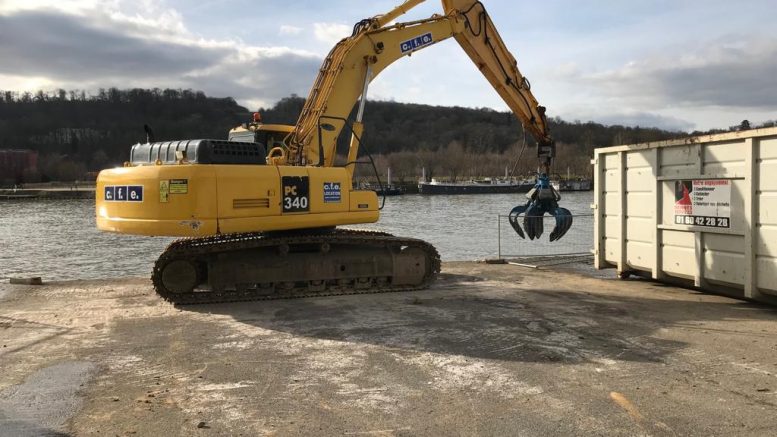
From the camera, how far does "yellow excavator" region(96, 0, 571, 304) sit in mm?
8000

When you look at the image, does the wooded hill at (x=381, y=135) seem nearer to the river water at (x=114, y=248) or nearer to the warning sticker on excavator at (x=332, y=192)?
the river water at (x=114, y=248)

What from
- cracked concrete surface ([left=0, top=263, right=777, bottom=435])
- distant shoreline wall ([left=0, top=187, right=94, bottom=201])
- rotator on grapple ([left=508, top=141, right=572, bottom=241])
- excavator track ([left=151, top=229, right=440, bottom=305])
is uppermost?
distant shoreline wall ([left=0, top=187, right=94, bottom=201])

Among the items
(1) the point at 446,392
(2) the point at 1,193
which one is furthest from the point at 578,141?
(1) the point at 446,392

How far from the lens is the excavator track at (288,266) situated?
848 centimetres

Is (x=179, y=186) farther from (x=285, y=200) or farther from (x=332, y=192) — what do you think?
(x=332, y=192)

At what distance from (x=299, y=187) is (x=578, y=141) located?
124 m

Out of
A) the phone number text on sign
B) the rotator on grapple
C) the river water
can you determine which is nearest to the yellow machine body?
the rotator on grapple

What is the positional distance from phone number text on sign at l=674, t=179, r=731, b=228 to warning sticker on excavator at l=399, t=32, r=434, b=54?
4.85m

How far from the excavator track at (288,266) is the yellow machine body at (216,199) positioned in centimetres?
48

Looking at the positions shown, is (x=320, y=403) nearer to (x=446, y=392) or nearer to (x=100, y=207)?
(x=446, y=392)

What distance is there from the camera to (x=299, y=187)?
8.74 m

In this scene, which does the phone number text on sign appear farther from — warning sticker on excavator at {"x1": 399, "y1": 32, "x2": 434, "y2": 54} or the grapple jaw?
warning sticker on excavator at {"x1": 399, "y1": 32, "x2": 434, "y2": 54}

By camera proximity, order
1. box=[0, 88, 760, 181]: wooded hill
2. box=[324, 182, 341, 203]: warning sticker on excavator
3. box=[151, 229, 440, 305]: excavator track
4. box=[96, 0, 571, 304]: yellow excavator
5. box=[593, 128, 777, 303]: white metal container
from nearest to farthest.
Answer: box=[593, 128, 777, 303]: white metal container → box=[96, 0, 571, 304]: yellow excavator → box=[151, 229, 440, 305]: excavator track → box=[324, 182, 341, 203]: warning sticker on excavator → box=[0, 88, 760, 181]: wooded hill

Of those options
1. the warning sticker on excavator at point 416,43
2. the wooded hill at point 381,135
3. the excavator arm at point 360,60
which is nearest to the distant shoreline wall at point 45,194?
the wooded hill at point 381,135
